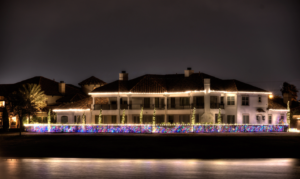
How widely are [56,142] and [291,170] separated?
23.8 metres

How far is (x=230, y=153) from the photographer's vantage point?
33469mm

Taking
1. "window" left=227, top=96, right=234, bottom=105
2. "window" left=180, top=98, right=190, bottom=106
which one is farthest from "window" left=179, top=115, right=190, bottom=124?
"window" left=227, top=96, right=234, bottom=105

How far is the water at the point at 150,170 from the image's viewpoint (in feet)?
70.5

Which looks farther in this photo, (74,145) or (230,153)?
(74,145)

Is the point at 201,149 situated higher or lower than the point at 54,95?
lower

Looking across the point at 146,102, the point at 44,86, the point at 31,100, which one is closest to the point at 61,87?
the point at 44,86

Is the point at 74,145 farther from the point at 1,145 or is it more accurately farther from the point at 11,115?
the point at 11,115

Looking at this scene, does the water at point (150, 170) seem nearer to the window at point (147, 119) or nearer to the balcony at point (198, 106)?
the balcony at point (198, 106)

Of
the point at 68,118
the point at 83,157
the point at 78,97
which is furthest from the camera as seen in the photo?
the point at 78,97

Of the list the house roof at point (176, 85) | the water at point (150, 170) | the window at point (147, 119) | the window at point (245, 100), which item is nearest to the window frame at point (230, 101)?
the house roof at point (176, 85)

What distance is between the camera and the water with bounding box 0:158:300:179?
21.5m

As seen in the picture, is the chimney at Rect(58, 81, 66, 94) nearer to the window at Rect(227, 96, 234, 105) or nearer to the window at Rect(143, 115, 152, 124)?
the window at Rect(143, 115, 152, 124)

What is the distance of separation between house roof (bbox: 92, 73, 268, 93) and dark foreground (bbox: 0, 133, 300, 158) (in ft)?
73.4

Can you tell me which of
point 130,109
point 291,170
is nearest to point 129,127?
point 130,109
